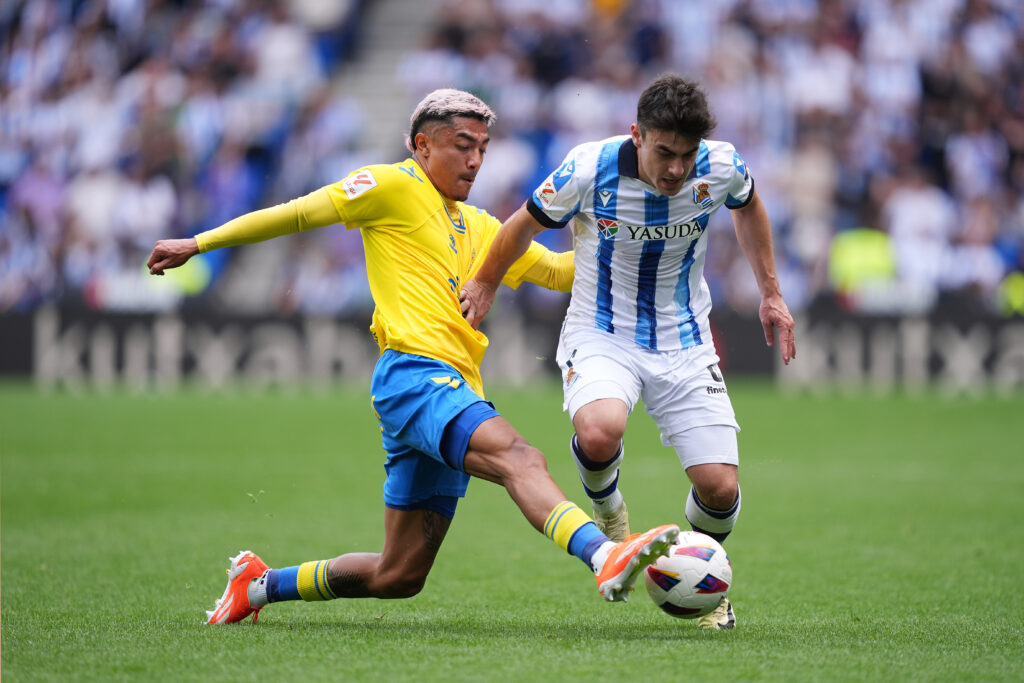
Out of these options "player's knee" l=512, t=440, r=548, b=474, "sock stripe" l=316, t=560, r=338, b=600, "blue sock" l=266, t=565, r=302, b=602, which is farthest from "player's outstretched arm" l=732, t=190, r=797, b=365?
"blue sock" l=266, t=565, r=302, b=602

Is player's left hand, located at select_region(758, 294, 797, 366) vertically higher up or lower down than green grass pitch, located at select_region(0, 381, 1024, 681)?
higher up

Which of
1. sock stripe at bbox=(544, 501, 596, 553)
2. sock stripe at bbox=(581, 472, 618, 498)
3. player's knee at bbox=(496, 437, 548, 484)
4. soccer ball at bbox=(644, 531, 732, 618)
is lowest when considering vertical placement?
soccer ball at bbox=(644, 531, 732, 618)

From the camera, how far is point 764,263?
5.71 m

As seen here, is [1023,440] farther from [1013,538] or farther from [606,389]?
[606,389]

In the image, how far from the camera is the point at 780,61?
20.1 meters

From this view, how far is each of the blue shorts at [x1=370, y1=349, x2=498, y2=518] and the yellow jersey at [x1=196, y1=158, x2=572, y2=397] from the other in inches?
4.1

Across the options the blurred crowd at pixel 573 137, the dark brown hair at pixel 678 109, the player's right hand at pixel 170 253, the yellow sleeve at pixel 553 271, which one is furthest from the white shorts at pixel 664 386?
the blurred crowd at pixel 573 137

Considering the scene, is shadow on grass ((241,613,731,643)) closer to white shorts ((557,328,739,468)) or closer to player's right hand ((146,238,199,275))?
white shorts ((557,328,739,468))

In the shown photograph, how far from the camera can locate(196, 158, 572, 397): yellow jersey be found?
5129 mm

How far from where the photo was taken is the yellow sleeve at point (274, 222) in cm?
500

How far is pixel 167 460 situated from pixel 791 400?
7.94 m

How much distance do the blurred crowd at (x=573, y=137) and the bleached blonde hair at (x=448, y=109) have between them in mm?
12820

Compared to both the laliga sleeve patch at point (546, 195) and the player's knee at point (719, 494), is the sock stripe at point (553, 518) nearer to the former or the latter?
the player's knee at point (719, 494)

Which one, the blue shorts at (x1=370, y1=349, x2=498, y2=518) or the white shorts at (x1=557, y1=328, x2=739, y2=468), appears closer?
the blue shorts at (x1=370, y1=349, x2=498, y2=518)
